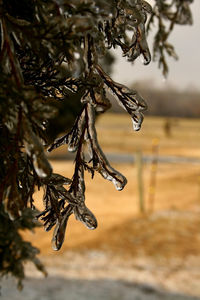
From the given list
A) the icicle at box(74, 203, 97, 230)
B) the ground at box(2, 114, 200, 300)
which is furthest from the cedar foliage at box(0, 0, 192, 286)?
the ground at box(2, 114, 200, 300)

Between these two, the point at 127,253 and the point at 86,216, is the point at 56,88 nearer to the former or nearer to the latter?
the point at 86,216

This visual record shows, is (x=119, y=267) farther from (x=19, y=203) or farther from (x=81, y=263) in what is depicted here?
(x=19, y=203)

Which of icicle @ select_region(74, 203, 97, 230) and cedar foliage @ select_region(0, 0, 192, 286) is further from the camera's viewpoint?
icicle @ select_region(74, 203, 97, 230)

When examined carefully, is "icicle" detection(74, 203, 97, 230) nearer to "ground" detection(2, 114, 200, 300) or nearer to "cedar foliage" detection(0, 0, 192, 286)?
"cedar foliage" detection(0, 0, 192, 286)

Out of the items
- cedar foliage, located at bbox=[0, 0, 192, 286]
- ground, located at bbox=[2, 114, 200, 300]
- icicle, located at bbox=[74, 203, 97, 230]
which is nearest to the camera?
cedar foliage, located at bbox=[0, 0, 192, 286]

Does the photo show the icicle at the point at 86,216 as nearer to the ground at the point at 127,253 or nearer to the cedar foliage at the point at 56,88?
the cedar foliage at the point at 56,88

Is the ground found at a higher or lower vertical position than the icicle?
lower

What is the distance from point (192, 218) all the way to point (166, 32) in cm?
882

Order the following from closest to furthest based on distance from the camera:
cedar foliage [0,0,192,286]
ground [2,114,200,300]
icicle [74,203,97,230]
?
cedar foliage [0,0,192,286]
icicle [74,203,97,230]
ground [2,114,200,300]

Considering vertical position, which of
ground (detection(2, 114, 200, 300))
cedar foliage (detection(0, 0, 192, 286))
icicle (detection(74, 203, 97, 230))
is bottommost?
ground (detection(2, 114, 200, 300))

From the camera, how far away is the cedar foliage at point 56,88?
897 millimetres

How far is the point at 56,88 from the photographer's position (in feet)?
4.08

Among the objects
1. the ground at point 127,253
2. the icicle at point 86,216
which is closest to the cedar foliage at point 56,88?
the icicle at point 86,216

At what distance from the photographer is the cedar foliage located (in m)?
0.90
